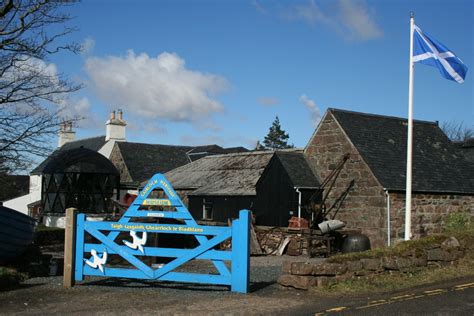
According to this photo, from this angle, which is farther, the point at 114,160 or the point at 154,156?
the point at 154,156

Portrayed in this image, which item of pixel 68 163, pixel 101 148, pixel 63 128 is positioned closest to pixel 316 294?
pixel 63 128

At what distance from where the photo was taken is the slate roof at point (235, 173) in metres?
26.0

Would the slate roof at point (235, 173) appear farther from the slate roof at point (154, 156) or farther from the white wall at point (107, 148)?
the white wall at point (107, 148)

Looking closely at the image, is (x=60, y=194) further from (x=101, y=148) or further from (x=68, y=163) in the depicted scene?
(x=101, y=148)

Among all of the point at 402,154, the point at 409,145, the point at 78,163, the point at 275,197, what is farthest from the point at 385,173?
the point at 78,163

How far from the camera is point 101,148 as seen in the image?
50062 millimetres

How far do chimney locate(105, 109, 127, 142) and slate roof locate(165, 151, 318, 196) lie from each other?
53.6 feet

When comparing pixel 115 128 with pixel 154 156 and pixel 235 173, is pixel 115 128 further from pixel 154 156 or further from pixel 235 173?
pixel 235 173

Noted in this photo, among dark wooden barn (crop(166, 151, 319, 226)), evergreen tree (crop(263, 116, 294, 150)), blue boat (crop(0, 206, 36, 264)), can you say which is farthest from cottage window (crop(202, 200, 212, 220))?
evergreen tree (crop(263, 116, 294, 150))

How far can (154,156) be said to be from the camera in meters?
49.5

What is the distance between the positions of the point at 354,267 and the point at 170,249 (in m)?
3.69

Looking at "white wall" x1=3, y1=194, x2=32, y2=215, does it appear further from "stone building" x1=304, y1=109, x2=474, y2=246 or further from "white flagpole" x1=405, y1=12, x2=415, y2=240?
"white flagpole" x1=405, y1=12, x2=415, y2=240

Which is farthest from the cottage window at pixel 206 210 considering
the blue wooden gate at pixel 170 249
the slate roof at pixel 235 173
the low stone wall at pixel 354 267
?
the blue wooden gate at pixel 170 249

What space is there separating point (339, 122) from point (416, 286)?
14963mm
